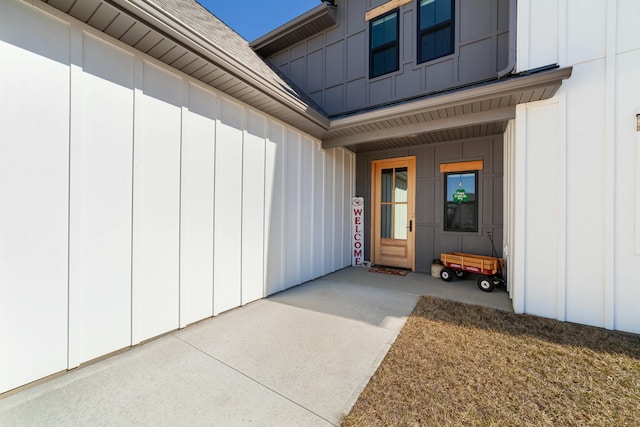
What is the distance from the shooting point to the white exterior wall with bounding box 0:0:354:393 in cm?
188

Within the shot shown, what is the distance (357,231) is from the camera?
20.7ft

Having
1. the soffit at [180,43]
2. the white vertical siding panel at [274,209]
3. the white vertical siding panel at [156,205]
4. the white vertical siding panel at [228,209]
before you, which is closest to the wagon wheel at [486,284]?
the white vertical siding panel at [274,209]

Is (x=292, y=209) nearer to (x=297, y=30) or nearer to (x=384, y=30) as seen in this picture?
(x=384, y=30)

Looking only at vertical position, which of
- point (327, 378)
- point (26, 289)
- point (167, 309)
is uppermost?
point (26, 289)

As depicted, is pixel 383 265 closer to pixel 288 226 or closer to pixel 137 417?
pixel 288 226

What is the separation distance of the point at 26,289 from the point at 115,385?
3.22 feet

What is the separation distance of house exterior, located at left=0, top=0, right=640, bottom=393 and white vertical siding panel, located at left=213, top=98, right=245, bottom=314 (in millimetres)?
23

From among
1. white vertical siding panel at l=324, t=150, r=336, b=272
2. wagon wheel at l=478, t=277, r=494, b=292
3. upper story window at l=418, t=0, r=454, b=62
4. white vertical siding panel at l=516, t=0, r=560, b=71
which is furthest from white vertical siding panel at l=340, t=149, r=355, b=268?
white vertical siding panel at l=516, t=0, r=560, b=71

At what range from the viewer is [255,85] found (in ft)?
10.3

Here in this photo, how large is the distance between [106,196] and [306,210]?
119 inches

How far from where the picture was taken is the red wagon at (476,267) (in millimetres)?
4258

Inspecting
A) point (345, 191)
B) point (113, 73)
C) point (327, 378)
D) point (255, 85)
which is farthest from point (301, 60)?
point (327, 378)

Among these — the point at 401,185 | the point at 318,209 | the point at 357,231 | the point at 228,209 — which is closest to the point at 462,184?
the point at 401,185

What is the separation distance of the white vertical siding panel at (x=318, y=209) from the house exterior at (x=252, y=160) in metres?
0.04
